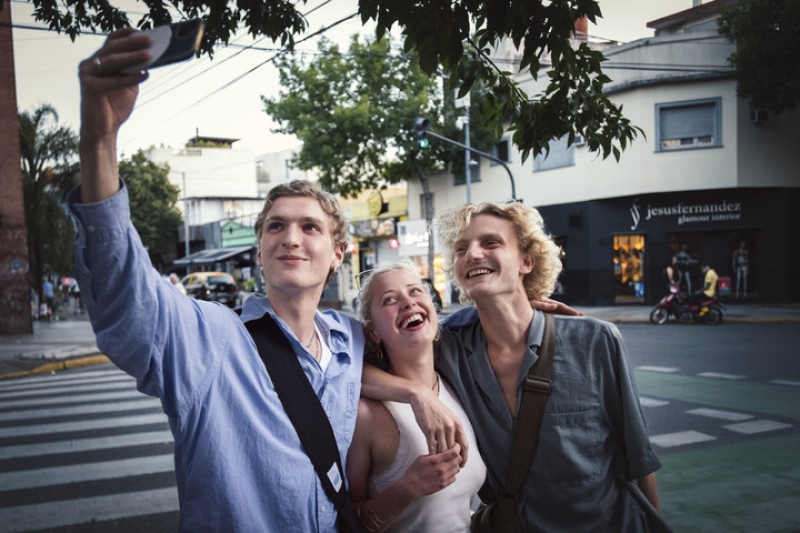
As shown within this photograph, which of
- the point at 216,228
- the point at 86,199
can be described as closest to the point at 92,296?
the point at 86,199

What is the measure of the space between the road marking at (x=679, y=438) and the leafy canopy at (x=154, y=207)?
145 feet

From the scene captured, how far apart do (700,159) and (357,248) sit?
20.3 metres

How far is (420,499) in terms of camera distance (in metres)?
2.06

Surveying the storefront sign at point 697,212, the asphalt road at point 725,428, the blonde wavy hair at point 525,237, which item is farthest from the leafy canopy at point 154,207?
the blonde wavy hair at point 525,237

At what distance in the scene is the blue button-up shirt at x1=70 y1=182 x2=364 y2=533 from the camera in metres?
1.44

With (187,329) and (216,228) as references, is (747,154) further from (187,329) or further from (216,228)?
(216,228)

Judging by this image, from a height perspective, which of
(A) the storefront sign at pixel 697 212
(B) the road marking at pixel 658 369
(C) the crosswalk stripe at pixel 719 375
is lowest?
(B) the road marking at pixel 658 369

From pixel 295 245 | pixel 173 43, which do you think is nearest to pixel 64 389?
pixel 295 245

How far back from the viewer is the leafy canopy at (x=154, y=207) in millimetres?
47375

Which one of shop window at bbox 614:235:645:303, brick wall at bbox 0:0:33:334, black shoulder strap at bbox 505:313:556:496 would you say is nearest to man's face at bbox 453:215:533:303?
black shoulder strap at bbox 505:313:556:496

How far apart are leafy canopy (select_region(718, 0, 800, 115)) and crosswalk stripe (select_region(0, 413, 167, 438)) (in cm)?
2062

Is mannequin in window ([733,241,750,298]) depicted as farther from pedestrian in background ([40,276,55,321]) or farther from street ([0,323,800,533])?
pedestrian in background ([40,276,55,321])

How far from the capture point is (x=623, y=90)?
2186 cm

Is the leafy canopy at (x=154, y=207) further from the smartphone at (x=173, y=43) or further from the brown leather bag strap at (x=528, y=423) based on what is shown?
the smartphone at (x=173, y=43)
